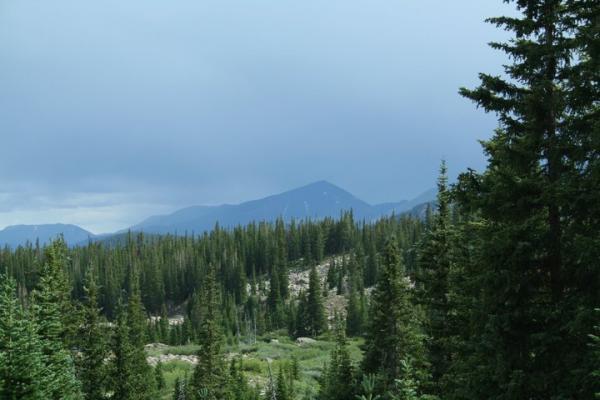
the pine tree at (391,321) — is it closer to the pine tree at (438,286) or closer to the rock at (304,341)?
the pine tree at (438,286)

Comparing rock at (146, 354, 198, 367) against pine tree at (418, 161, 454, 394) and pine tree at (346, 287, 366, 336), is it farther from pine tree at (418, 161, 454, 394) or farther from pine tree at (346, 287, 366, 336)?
pine tree at (418, 161, 454, 394)

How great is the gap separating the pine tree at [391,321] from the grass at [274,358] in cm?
2658

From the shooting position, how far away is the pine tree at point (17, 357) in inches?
604

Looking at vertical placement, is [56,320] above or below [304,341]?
above

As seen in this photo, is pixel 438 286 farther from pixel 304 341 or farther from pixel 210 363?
pixel 304 341

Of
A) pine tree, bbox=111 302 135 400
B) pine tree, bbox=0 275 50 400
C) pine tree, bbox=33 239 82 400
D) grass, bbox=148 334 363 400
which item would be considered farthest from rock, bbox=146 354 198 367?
pine tree, bbox=0 275 50 400

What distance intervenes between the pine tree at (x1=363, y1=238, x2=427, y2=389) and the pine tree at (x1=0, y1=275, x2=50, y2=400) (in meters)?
14.8

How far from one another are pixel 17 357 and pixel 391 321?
15973 millimetres

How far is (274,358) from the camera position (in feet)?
244

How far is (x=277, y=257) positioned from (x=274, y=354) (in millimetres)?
68651

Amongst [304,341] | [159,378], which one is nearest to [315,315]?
[304,341]

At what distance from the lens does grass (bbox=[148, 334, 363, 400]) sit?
2322 inches

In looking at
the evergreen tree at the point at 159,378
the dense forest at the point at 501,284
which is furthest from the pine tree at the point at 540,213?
the evergreen tree at the point at 159,378

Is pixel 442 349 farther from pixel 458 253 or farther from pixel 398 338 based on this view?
pixel 398 338
